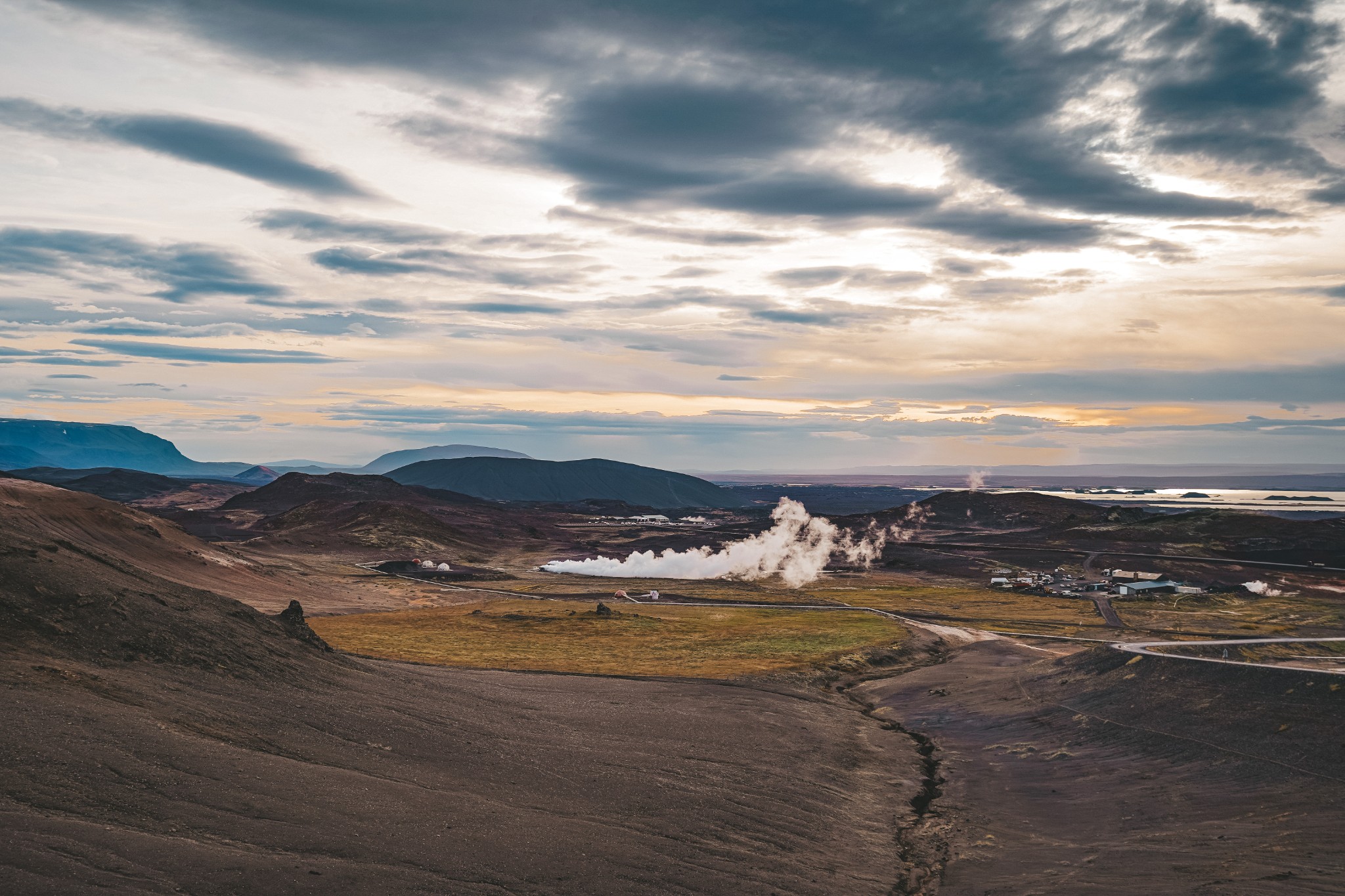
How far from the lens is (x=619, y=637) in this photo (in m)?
87.6

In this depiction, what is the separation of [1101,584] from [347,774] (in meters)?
138

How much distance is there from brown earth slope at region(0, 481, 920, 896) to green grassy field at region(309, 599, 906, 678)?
19.5 m

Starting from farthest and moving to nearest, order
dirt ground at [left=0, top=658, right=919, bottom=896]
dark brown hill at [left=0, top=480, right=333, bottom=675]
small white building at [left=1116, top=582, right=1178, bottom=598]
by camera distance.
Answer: small white building at [left=1116, top=582, right=1178, bottom=598] < dark brown hill at [left=0, top=480, right=333, bottom=675] < dirt ground at [left=0, top=658, right=919, bottom=896]

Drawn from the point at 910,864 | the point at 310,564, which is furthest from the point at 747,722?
the point at 310,564

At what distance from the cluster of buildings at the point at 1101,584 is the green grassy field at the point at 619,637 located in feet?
147

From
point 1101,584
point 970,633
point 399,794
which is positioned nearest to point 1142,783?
point 399,794

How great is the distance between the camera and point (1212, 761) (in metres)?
37.0

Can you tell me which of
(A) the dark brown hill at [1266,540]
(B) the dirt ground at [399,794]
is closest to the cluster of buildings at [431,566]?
(B) the dirt ground at [399,794]

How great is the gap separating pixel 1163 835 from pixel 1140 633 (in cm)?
6721

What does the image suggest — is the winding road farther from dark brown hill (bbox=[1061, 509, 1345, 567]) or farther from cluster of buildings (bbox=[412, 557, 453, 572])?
dark brown hill (bbox=[1061, 509, 1345, 567])

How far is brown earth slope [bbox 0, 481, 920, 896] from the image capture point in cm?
1823

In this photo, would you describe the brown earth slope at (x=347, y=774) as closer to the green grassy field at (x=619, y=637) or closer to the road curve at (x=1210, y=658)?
the road curve at (x=1210, y=658)

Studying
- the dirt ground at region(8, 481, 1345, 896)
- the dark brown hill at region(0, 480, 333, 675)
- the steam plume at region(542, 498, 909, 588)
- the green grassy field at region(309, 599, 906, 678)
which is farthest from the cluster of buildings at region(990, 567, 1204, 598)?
the dark brown hill at region(0, 480, 333, 675)

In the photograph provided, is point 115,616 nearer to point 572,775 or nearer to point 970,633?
point 572,775
